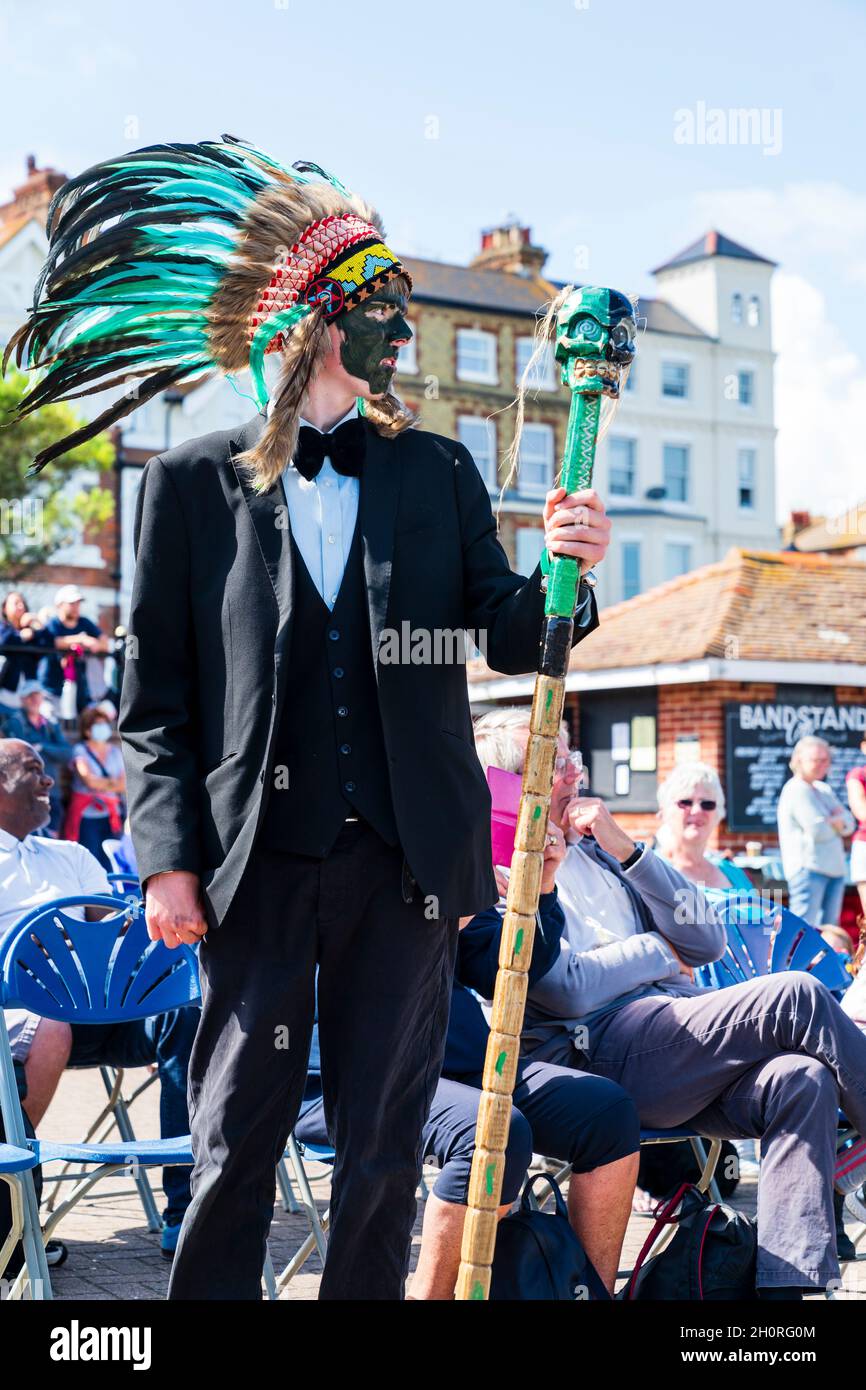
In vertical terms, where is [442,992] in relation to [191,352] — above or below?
below

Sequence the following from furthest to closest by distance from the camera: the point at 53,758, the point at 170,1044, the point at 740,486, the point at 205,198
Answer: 1. the point at 740,486
2. the point at 53,758
3. the point at 170,1044
4. the point at 205,198

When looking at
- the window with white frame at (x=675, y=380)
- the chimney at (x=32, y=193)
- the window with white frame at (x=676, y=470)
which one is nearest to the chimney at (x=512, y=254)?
the window with white frame at (x=675, y=380)

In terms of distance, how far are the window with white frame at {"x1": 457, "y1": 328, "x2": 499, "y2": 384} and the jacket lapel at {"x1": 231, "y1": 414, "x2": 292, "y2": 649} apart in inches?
1646

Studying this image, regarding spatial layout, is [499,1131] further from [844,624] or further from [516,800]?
[844,624]

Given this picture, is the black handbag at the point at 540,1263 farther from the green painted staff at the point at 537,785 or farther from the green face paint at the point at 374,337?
the green face paint at the point at 374,337

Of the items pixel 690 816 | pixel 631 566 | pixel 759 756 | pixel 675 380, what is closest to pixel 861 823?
pixel 690 816

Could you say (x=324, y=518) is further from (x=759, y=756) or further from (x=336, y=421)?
(x=759, y=756)

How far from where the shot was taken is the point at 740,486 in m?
50.7

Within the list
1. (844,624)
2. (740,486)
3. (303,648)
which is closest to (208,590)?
(303,648)

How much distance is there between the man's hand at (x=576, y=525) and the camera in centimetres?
273

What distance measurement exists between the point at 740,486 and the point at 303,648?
4928 cm

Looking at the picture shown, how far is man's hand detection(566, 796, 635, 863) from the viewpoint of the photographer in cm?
461

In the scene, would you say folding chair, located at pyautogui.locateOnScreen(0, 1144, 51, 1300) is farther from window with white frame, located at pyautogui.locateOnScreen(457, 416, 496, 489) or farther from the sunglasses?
window with white frame, located at pyautogui.locateOnScreen(457, 416, 496, 489)

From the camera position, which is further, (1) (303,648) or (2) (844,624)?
(2) (844,624)
